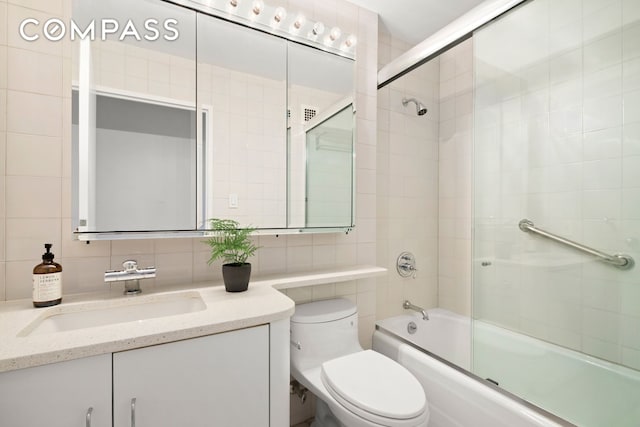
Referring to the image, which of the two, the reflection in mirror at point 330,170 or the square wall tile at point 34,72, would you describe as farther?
the reflection in mirror at point 330,170

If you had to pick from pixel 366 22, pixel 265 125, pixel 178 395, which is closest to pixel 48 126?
pixel 265 125

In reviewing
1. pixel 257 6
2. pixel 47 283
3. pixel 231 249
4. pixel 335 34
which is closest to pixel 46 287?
pixel 47 283

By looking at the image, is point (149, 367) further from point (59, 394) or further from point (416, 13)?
point (416, 13)

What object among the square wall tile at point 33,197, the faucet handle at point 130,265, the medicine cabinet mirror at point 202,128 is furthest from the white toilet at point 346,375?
the square wall tile at point 33,197

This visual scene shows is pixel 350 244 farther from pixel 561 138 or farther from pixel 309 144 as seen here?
pixel 561 138

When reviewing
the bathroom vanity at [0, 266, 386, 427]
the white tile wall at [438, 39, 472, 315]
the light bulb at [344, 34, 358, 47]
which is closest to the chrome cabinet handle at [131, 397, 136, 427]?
the bathroom vanity at [0, 266, 386, 427]

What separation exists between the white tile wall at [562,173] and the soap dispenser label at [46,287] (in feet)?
5.69

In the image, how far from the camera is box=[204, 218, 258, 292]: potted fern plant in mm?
1153

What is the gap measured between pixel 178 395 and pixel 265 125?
1.12 metres

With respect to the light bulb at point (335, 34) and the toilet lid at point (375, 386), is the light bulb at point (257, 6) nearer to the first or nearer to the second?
the light bulb at point (335, 34)

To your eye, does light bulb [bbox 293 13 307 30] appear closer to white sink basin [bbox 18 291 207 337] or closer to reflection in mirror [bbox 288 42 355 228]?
reflection in mirror [bbox 288 42 355 228]

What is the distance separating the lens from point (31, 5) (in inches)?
41.8

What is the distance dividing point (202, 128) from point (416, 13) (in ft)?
4.77

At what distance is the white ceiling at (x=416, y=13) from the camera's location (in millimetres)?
1687
